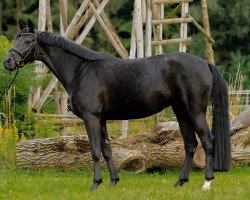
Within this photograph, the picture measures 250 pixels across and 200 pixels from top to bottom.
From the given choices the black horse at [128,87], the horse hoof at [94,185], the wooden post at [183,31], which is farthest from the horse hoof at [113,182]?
the wooden post at [183,31]

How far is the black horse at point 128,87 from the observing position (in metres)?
8.51

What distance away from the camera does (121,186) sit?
8.98 meters

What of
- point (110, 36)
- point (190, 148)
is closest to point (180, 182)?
point (190, 148)

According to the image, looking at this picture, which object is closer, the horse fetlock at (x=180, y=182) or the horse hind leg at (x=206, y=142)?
the horse hind leg at (x=206, y=142)

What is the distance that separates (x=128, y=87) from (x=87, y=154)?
2.71 m

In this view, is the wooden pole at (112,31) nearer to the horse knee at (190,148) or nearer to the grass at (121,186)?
the grass at (121,186)

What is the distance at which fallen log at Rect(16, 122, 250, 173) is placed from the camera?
10.9 m

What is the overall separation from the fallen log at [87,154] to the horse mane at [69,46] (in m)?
2.45

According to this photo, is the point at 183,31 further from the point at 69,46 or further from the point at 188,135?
the point at 69,46

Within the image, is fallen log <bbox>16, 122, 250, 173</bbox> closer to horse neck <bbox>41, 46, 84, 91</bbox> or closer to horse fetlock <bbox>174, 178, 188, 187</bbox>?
horse fetlock <bbox>174, 178, 188, 187</bbox>

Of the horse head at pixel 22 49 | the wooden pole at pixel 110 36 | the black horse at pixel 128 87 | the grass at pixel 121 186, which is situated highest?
the wooden pole at pixel 110 36

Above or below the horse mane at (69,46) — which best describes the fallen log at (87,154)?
below

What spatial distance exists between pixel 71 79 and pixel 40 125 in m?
4.37

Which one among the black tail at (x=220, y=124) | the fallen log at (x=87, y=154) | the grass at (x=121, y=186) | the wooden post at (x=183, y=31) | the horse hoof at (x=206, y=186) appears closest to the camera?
the grass at (x=121, y=186)
